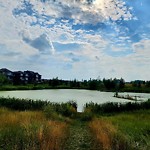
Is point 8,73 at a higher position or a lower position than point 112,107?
higher

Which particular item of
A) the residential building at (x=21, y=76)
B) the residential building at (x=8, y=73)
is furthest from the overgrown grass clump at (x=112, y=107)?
the residential building at (x=8, y=73)

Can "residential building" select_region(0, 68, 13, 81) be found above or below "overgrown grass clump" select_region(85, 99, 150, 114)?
above

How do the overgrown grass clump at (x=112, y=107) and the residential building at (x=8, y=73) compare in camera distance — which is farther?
the residential building at (x=8, y=73)

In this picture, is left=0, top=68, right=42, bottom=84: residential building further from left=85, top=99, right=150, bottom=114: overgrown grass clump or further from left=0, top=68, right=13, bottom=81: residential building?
left=85, top=99, right=150, bottom=114: overgrown grass clump

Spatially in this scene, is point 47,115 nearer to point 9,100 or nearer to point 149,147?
point 9,100

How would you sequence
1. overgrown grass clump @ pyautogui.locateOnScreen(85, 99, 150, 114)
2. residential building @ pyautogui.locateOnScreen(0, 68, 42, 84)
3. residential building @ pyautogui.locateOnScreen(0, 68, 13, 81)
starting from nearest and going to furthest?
1. overgrown grass clump @ pyautogui.locateOnScreen(85, 99, 150, 114)
2. residential building @ pyautogui.locateOnScreen(0, 68, 42, 84)
3. residential building @ pyautogui.locateOnScreen(0, 68, 13, 81)

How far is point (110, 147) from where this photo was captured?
408 inches

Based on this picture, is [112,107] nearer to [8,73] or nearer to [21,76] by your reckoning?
[8,73]

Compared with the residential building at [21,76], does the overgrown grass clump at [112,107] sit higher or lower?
lower

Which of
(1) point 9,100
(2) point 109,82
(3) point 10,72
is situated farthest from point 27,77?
(1) point 9,100

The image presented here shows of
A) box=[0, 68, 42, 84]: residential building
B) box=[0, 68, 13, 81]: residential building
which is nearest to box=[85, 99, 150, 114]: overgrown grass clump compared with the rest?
box=[0, 68, 42, 84]: residential building

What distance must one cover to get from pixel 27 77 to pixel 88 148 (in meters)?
143

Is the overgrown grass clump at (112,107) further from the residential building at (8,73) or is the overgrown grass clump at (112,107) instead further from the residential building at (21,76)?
the residential building at (8,73)

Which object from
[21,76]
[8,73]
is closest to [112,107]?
[8,73]
